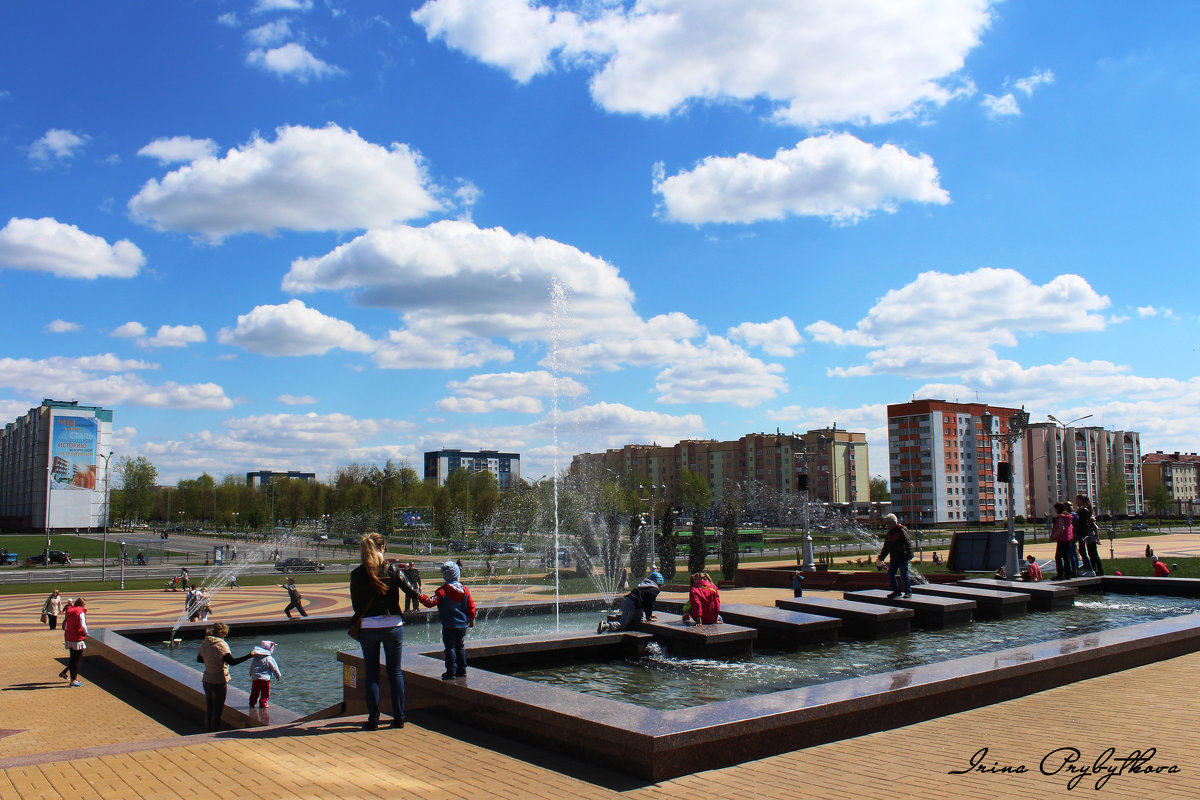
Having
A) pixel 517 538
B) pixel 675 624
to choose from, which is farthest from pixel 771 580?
pixel 517 538

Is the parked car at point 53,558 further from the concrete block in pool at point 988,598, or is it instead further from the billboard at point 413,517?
the concrete block in pool at point 988,598

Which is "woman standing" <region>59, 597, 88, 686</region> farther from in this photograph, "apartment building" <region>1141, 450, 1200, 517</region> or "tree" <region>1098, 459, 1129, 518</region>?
"apartment building" <region>1141, 450, 1200, 517</region>

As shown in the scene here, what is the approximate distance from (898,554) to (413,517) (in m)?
77.1

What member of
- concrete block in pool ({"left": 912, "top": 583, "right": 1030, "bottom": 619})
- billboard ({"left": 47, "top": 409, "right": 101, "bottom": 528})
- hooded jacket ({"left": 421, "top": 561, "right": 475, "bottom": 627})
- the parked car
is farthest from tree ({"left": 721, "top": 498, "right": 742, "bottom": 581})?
billboard ({"left": 47, "top": 409, "right": 101, "bottom": 528})

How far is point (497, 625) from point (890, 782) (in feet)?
47.5

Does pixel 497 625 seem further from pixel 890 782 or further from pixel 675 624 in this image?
pixel 890 782

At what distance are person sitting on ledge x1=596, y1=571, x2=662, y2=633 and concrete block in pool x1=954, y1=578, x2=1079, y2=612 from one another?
26.8ft

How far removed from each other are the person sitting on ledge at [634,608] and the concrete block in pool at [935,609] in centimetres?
481

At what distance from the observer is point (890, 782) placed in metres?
5.38

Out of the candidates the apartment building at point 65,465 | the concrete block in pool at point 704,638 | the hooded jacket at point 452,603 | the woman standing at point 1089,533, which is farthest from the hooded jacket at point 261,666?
the apartment building at point 65,465

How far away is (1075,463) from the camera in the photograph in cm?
12231

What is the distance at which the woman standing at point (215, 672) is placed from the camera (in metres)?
9.40

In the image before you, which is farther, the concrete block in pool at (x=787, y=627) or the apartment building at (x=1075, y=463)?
the apartment building at (x=1075, y=463)
